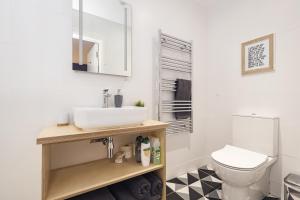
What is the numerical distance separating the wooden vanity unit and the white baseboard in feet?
1.83

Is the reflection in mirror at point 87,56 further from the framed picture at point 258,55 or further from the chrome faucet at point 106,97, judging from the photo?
the framed picture at point 258,55

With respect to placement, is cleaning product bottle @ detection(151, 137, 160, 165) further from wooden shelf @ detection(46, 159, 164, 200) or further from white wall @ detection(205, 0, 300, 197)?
white wall @ detection(205, 0, 300, 197)

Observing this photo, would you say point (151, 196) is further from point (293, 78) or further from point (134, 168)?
point (293, 78)

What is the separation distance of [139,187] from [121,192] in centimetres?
15

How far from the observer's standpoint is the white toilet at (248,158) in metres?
1.21

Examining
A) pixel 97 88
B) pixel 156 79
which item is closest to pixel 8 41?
pixel 97 88

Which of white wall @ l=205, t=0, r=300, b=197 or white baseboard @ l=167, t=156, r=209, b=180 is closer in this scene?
white wall @ l=205, t=0, r=300, b=197

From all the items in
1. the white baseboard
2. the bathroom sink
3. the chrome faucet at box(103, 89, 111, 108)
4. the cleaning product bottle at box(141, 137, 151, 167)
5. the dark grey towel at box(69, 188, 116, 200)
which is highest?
the chrome faucet at box(103, 89, 111, 108)

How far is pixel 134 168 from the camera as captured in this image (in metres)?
1.22

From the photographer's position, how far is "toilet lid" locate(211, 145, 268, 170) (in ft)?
3.99

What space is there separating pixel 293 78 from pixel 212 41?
1043 millimetres

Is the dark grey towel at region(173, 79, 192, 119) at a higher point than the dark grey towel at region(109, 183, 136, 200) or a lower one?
higher

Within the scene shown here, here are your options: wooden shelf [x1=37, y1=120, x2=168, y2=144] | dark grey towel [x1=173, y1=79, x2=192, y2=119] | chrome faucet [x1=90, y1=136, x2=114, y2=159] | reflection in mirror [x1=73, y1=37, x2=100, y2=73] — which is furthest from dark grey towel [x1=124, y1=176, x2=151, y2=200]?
reflection in mirror [x1=73, y1=37, x2=100, y2=73]

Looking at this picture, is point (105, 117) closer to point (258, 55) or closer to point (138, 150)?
point (138, 150)
